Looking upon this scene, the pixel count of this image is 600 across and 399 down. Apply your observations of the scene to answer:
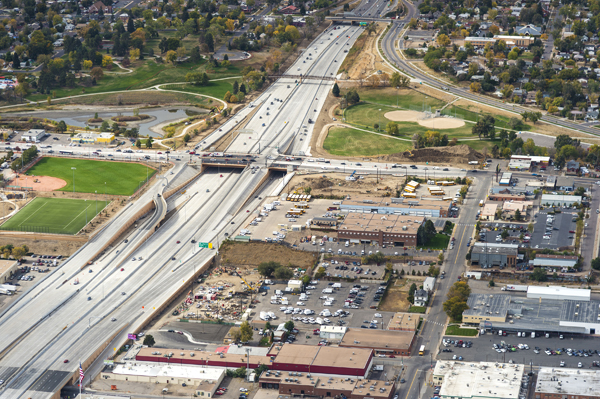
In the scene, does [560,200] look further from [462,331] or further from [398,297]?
[462,331]

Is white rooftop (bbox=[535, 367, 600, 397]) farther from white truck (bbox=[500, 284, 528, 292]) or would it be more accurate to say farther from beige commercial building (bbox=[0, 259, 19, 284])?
beige commercial building (bbox=[0, 259, 19, 284])

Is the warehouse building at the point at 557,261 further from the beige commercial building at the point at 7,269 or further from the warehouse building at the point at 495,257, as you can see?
the beige commercial building at the point at 7,269

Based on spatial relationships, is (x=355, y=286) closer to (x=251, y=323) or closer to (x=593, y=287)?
(x=251, y=323)

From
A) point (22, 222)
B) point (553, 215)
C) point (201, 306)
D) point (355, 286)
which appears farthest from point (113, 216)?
point (553, 215)

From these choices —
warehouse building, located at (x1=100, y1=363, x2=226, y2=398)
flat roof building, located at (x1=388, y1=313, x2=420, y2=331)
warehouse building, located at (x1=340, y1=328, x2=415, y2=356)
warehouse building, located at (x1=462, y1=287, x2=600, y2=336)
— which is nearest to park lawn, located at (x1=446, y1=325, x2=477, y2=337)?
warehouse building, located at (x1=462, y1=287, x2=600, y2=336)

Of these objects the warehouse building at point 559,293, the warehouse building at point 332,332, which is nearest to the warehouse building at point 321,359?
the warehouse building at point 332,332
